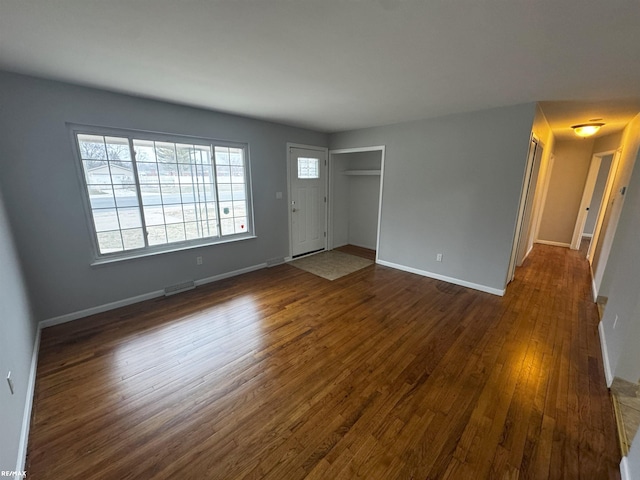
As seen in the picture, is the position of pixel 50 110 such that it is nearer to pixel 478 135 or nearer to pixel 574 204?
pixel 478 135

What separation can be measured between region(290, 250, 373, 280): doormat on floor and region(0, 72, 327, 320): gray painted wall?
1.83 m

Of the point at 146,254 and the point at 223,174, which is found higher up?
the point at 223,174

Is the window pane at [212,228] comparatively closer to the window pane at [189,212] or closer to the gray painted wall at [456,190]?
the window pane at [189,212]

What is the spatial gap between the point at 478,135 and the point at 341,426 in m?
3.64

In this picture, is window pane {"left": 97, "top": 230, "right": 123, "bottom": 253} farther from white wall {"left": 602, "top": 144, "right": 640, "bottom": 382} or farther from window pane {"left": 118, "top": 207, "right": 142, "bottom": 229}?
white wall {"left": 602, "top": 144, "right": 640, "bottom": 382}

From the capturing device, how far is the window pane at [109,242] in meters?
2.86

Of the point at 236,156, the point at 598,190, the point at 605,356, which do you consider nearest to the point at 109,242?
the point at 236,156

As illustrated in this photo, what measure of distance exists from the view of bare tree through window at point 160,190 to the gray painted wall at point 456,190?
99.8 inches

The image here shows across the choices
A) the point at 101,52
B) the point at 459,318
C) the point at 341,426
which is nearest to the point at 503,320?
the point at 459,318

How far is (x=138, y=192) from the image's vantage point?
3.01 meters

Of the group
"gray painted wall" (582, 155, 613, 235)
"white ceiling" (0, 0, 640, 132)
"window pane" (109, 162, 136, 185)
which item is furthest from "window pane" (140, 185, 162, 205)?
"gray painted wall" (582, 155, 613, 235)

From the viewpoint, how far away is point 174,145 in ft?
10.7

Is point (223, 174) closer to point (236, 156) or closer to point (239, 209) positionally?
point (236, 156)

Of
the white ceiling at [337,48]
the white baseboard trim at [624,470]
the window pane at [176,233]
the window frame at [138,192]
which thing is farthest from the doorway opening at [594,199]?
the window pane at [176,233]
